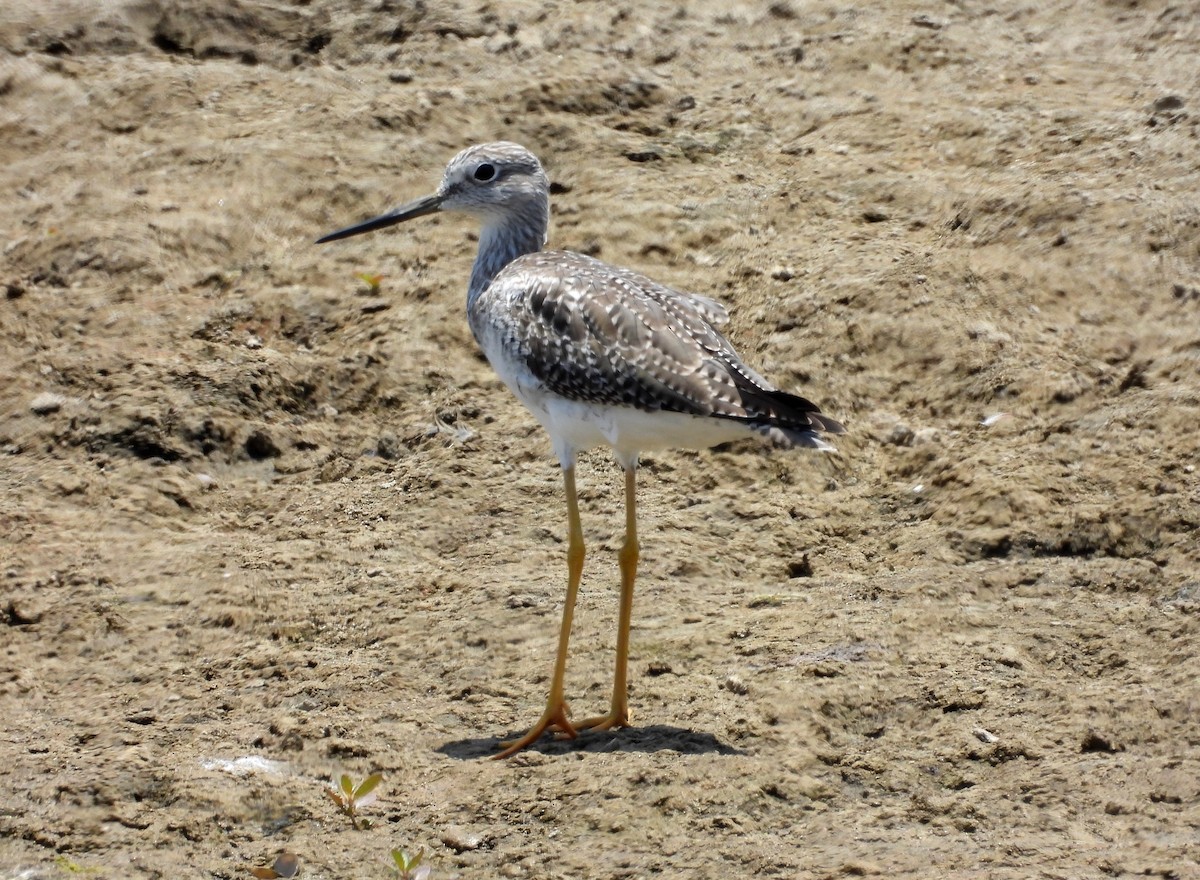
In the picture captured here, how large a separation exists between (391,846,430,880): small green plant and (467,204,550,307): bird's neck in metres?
3.65

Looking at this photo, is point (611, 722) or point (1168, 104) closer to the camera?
point (611, 722)

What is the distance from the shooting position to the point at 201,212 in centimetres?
1083

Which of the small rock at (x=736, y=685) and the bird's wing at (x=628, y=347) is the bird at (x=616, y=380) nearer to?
the bird's wing at (x=628, y=347)

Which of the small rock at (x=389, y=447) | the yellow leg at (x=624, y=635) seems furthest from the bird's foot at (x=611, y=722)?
the small rock at (x=389, y=447)

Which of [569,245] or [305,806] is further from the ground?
[569,245]

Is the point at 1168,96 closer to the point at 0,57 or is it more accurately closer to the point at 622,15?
the point at 622,15

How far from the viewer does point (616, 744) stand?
671 cm

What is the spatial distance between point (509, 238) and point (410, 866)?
397 cm

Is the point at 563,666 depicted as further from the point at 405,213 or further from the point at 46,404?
the point at 46,404

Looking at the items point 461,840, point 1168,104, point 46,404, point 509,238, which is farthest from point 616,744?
point 1168,104

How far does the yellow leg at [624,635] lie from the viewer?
6965 millimetres

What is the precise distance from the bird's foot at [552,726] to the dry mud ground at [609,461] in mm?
140

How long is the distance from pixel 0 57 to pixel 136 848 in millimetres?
8155

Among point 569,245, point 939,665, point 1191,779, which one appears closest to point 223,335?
point 569,245
